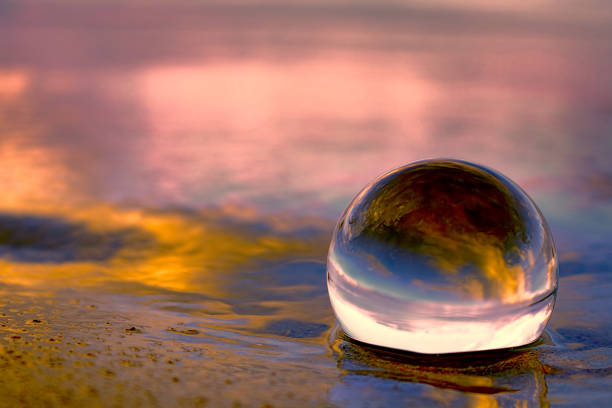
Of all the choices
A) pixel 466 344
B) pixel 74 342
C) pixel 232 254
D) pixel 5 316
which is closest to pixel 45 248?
pixel 232 254

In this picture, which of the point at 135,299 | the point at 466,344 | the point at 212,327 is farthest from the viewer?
the point at 135,299

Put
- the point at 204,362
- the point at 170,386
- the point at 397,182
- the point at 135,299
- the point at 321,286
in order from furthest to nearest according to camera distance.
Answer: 1. the point at 321,286
2. the point at 135,299
3. the point at 397,182
4. the point at 204,362
5. the point at 170,386

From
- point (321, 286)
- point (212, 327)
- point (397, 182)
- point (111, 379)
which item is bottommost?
point (111, 379)

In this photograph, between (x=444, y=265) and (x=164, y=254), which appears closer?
(x=444, y=265)

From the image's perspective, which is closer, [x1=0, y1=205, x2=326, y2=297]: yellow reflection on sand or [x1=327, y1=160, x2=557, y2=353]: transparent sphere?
[x1=327, y1=160, x2=557, y2=353]: transparent sphere

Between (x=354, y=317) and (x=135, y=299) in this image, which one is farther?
(x=135, y=299)

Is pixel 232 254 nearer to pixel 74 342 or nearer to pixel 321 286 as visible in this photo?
pixel 321 286

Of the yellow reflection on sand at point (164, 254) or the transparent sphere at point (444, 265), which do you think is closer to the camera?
the transparent sphere at point (444, 265)

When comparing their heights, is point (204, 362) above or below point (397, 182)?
below
